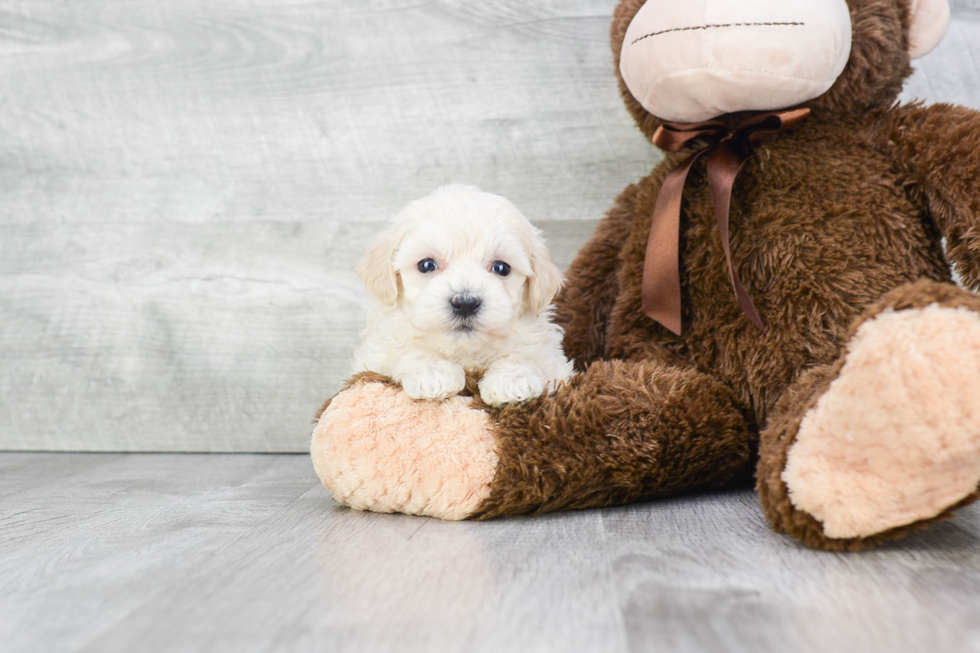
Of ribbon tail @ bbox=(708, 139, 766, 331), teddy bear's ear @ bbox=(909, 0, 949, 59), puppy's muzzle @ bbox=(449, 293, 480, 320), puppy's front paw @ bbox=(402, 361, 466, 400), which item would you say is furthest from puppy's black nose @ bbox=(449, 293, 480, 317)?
teddy bear's ear @ bbox=(909, 0, 949, 59)

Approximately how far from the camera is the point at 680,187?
1.36 meters

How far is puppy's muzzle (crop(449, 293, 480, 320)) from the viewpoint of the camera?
46.0 inches

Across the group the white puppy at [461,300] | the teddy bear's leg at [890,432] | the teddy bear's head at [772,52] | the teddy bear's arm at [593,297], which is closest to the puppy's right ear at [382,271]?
the white puppy at [461,300]

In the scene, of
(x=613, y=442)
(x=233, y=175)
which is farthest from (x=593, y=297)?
(x=233, y=175)

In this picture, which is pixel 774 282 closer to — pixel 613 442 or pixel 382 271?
pixel 613 442

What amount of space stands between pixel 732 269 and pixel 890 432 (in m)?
0.45

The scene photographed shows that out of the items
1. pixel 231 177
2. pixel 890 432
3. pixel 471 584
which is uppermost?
pixel 231 177

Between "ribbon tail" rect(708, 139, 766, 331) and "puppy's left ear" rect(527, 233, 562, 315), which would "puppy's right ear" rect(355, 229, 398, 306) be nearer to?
"puppy's left ear" rect(527, 233, 562, 315)

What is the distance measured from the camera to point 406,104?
5.98 feet

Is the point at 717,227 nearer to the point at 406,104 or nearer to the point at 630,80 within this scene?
the point at 630,80

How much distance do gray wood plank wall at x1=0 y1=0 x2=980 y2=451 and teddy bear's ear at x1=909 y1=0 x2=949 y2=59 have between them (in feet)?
2.03

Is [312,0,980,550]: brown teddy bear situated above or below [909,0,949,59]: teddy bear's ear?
below

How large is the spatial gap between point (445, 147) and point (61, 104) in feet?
3.10

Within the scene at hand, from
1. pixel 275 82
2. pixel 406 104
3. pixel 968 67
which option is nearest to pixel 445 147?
pixel 406 104
